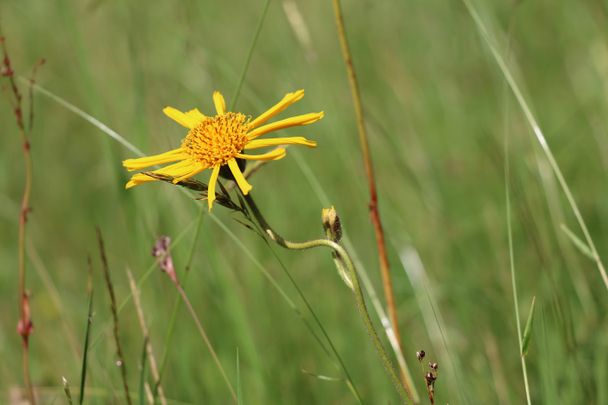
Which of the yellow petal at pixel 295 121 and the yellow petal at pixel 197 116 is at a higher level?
the yellow petal at pixel 197 116

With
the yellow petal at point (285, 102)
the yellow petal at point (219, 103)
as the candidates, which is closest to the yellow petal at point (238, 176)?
the yellow petal at point (285, 102)

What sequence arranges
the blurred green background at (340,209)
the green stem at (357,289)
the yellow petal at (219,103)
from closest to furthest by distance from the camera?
the green stem at (357,289) < the yellow petal at (219,103) < the blurred green background at (340,209)

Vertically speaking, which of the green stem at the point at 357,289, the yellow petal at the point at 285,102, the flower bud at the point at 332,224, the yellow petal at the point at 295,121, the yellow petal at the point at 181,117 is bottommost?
the green stem at the point at 357,289

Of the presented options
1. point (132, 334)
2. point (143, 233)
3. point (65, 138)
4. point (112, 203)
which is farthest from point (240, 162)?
point (65, 138)

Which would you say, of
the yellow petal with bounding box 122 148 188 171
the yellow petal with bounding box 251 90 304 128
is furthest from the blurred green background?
the yellow petal with bounding box 251 90 304 128

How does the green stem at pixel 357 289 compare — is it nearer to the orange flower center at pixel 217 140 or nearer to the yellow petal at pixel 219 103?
the orange flower center at pixel 217 140

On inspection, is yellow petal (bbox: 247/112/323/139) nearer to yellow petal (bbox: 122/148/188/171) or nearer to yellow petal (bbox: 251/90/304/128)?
yellow petal (bbox: 251/90/304/128)

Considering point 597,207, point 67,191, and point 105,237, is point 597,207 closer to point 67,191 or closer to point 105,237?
point 105,237

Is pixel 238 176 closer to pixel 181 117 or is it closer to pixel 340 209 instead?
pixel 181 117
